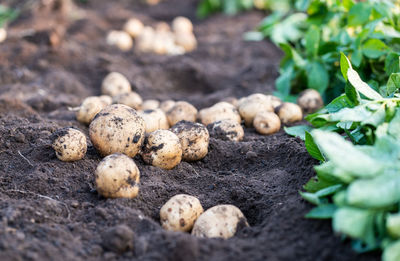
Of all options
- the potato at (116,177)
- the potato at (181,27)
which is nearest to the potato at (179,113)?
the potato at (116,177)

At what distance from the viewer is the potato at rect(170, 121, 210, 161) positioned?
3281 millimetres

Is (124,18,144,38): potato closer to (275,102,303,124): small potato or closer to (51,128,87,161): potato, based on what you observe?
(275,102,303,124): small potato

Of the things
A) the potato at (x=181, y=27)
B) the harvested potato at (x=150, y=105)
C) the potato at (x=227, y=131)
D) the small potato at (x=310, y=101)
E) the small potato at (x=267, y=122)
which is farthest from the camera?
the potato at (x=181, y=27)

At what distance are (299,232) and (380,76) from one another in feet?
7.86

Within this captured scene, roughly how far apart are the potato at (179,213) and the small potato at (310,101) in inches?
80.9

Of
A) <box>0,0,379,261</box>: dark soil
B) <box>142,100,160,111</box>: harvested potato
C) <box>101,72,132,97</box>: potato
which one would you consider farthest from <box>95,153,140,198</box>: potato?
<box>101,72,132,97</box>: potato

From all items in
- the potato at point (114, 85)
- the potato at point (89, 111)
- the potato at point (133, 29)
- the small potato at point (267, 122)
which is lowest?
the small potato at point (267, 122)

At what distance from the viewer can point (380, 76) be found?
412cm

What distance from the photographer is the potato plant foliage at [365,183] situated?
193 centimetres

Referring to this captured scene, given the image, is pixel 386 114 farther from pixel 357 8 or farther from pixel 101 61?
pixel 101 61

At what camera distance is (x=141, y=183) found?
2.90 m

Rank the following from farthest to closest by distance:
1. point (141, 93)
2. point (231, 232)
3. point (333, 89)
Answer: point (141, 93), point (333, 89), point (231, 232)

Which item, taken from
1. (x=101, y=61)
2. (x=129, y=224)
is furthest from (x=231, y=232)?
(x=101, y=61)

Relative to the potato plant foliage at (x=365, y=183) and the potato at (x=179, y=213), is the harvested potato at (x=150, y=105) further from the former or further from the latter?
the potato plant foliage at (x=365, y=183)
